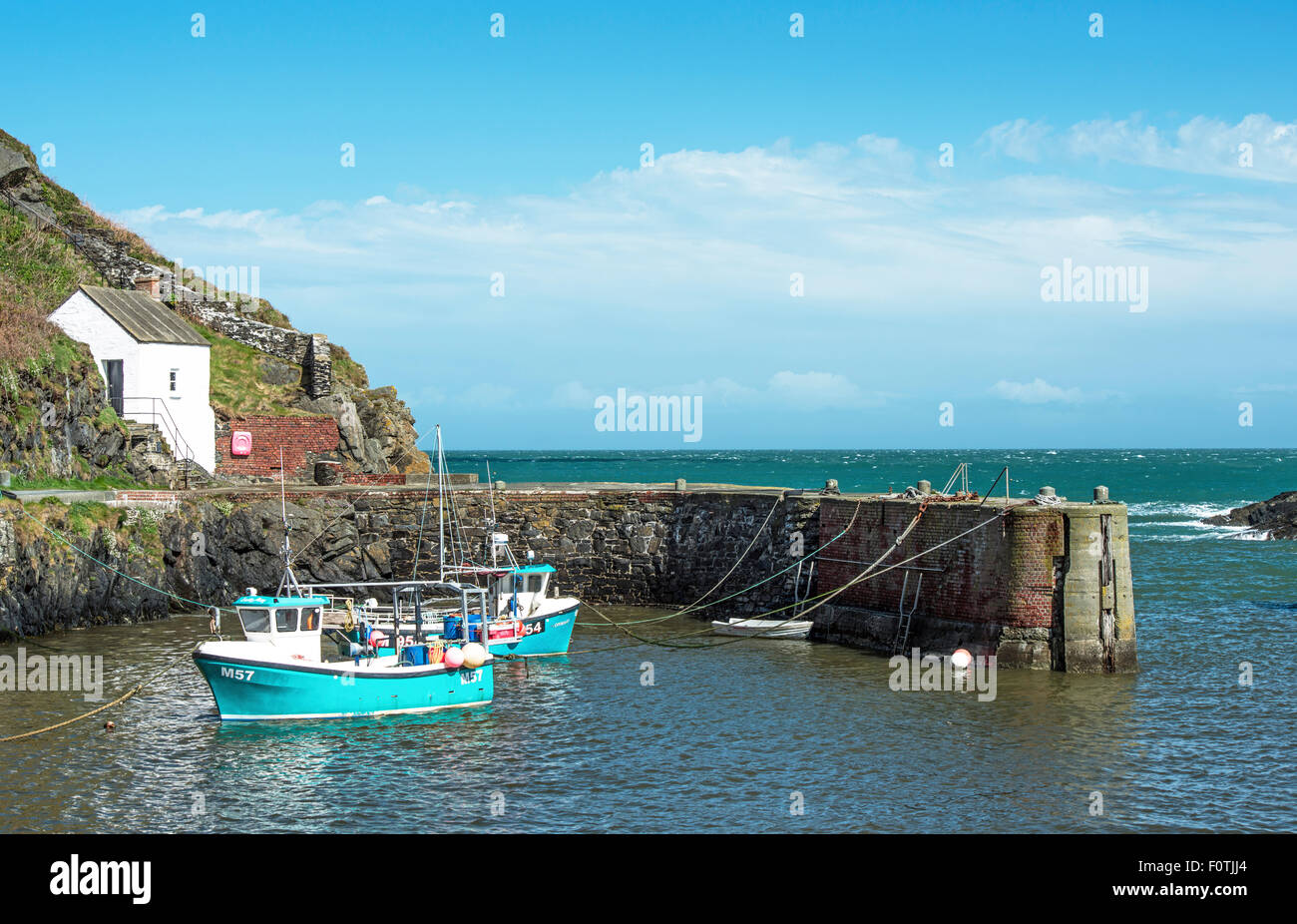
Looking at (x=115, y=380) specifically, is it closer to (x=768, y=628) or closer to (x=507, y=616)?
(x=507, y=616)

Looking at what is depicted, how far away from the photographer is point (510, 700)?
26.9 m

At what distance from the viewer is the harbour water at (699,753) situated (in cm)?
1816

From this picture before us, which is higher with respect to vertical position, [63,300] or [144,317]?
[63,300]

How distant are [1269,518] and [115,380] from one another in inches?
2631

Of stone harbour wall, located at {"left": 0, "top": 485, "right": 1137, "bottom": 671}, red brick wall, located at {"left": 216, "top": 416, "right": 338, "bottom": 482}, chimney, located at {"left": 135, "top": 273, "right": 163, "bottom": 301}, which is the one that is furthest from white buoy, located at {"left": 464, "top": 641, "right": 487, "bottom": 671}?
chimney, located at {"left": 135, "top": 273, "right": 163, "bottom": 301}

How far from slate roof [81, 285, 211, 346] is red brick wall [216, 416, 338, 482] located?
12.7 ft

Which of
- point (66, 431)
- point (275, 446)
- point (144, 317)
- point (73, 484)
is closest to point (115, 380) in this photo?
point (144, 317)

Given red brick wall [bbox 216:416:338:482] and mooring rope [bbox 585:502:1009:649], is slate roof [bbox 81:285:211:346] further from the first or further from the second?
mooring rope [bbox 585:502:1009:649]

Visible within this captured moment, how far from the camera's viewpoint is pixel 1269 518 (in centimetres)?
7469

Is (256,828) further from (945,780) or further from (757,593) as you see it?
(757,593)

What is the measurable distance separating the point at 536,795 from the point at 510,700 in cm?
780

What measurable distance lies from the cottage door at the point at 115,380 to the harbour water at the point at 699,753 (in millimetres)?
14649

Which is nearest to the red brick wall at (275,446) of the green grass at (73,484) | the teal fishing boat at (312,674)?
the green grass at (73,484)

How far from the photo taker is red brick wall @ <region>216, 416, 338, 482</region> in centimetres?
4681
